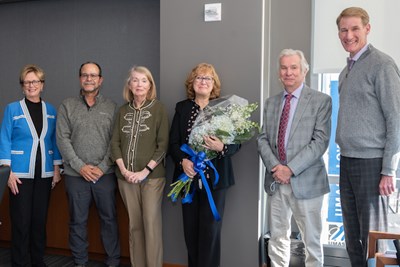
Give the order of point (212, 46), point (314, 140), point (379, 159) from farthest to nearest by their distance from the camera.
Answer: point (212, 46)
point (314, 140)
point (379, 159)

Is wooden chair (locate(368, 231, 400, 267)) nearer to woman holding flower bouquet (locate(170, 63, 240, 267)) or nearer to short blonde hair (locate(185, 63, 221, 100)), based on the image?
woman holding flower bouquet (locate(170, 63, 240, 267))

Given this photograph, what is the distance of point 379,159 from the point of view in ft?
6.59

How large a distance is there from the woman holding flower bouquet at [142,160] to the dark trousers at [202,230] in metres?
0.27

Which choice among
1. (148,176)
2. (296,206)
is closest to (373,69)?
(296,206)

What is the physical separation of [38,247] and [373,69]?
2.66m

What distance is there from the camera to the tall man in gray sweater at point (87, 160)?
9.04 feet

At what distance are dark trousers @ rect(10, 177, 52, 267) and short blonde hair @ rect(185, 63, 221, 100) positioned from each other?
4.25 ft

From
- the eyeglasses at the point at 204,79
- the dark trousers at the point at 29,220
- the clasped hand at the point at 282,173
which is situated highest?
the eyeglasses at the point at 204,79

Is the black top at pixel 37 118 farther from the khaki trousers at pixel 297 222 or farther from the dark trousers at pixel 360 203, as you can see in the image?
the dark trousers at pixel 360 203

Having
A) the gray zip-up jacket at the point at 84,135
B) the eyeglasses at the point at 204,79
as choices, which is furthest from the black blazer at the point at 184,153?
the gray zip-up jacket at the point at 84,135

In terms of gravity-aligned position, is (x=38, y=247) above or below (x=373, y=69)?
below

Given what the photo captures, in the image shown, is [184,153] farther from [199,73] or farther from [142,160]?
[199,73]

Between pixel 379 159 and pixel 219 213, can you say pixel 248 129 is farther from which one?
pixel 379 159

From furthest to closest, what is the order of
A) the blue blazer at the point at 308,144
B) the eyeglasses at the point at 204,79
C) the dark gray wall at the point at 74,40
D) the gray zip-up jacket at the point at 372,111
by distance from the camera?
1. the dark gray wall at the point at 74,40
2. the eyeglasses at the point at 204,79
3. the blue blazer at the point at 308,144
4. the gray zip-up jacket at the point at 372,111
